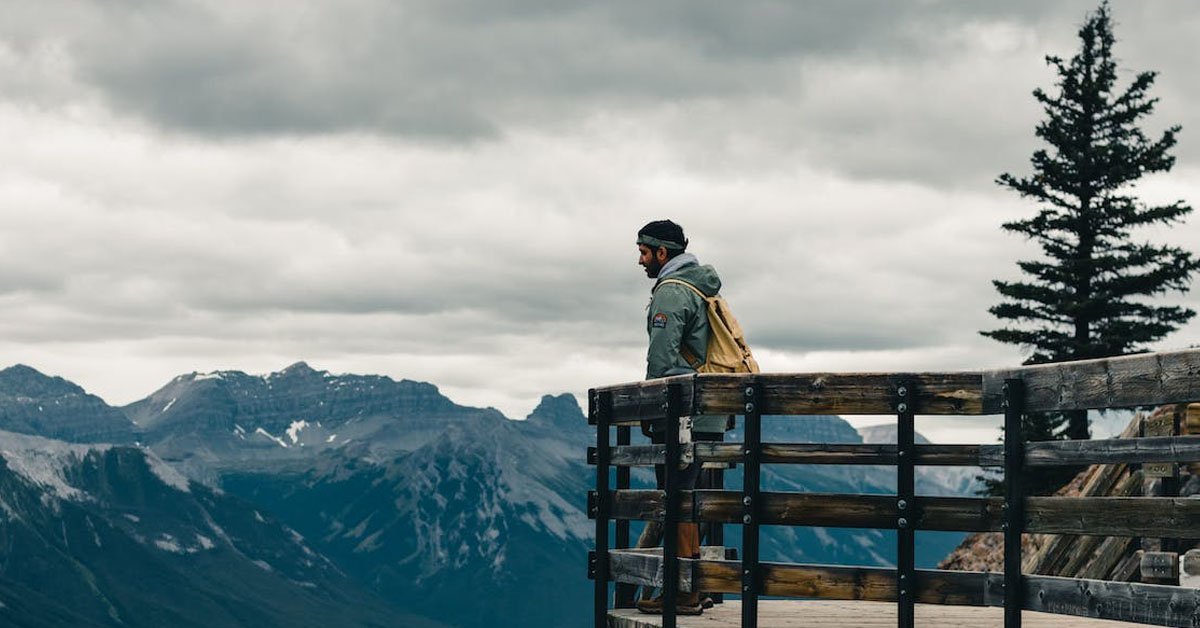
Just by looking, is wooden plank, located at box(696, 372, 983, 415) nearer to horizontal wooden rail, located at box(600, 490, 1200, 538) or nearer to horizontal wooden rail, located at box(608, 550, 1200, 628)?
horizontal wooden rail, located at box(600, 490, 1200, 538)

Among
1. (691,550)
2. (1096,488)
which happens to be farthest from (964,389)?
(1096,488)

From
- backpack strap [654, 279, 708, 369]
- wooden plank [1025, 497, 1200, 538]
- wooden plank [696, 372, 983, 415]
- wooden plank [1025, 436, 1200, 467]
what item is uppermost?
backpack strap [654, 279, 708, 369]

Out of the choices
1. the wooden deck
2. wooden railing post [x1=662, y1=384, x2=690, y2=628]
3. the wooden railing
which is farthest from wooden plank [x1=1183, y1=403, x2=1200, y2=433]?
wooden railing post [x1=662, y1=384, x2=690, y2=628]

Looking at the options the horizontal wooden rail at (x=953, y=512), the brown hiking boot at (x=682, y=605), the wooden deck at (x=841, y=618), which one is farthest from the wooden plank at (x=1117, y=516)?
the brown hiking boot at (x=682, y=605)

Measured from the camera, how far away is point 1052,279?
4922cm

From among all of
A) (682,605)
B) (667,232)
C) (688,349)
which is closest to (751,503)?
(688,349)

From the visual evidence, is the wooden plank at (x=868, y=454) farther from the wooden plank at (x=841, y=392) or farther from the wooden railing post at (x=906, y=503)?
the wooden plank at (x=841, y=392)

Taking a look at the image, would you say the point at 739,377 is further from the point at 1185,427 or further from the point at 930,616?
the point at 1185,427

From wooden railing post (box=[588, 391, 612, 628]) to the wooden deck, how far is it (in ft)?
0.89

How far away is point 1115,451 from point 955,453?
4.75ft

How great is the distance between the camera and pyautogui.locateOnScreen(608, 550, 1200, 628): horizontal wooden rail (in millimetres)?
10188

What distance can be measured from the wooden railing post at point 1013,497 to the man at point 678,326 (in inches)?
108

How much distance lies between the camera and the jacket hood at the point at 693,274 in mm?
13727

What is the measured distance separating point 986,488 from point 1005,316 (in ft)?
18.6
